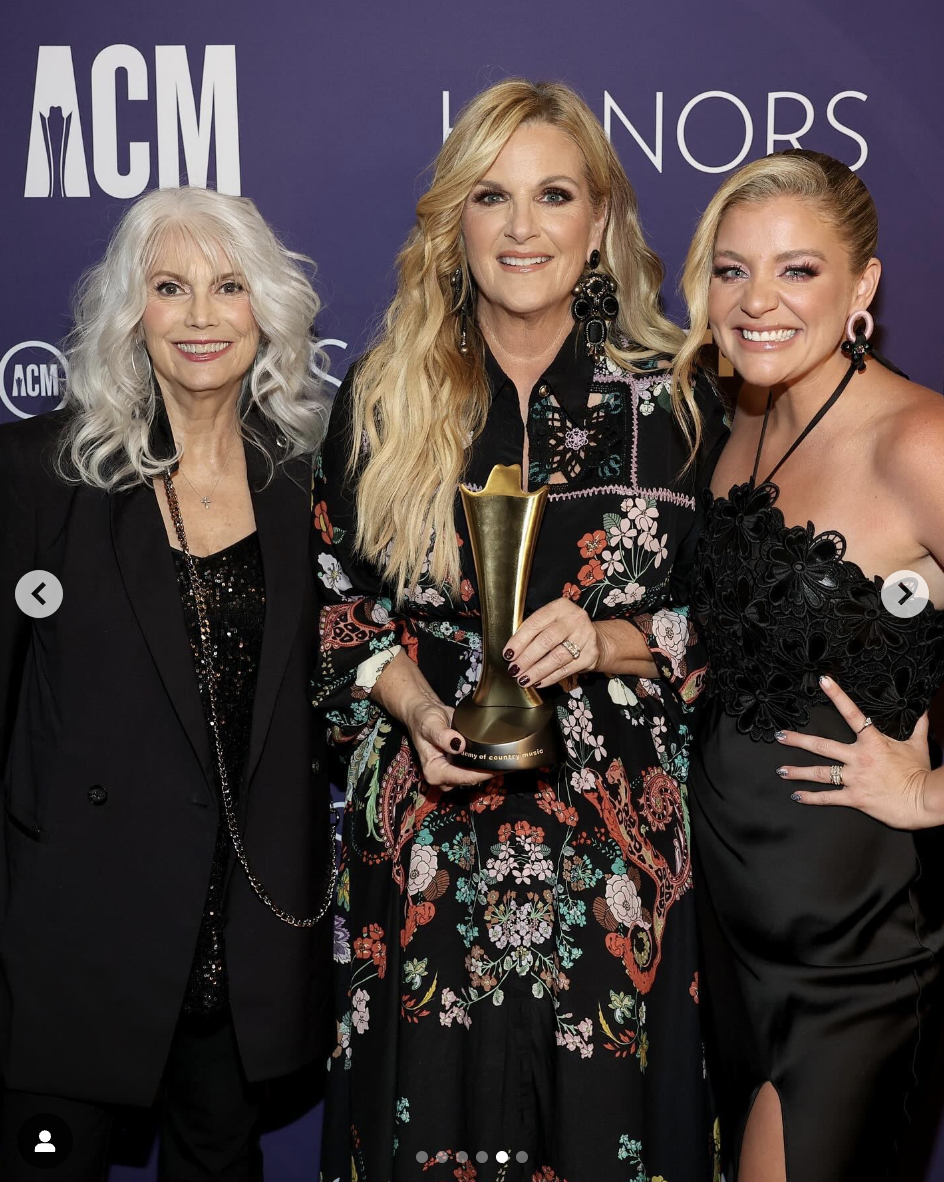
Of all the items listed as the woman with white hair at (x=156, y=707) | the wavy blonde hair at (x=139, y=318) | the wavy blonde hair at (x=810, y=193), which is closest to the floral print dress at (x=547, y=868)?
the woman with white hair at (x=156, y=707)

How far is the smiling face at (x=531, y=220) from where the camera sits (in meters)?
2.15

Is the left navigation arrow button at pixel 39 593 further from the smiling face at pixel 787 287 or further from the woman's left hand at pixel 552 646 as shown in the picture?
the smiling face at pixel 787 287

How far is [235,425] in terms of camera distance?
238 centimetres

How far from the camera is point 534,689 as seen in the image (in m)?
1.97

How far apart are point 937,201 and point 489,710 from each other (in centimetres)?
152

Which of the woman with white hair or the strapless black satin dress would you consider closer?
the strapless black satin dress

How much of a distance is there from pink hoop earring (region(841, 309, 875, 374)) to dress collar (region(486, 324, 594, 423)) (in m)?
0.46

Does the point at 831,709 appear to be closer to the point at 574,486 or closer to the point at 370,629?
the point at 574,486

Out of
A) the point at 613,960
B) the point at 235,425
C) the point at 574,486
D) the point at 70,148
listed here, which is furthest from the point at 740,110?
the point at 613,960

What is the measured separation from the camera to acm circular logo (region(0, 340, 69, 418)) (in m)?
2.70

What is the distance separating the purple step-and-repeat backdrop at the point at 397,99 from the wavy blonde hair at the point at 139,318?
0.37 metres

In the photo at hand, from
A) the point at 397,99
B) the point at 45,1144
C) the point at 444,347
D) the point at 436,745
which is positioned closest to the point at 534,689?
the point at 436,745

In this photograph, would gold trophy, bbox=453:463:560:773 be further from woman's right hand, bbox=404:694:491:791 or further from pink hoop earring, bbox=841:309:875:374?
pink hoop earring, bbox=841:309:875:374

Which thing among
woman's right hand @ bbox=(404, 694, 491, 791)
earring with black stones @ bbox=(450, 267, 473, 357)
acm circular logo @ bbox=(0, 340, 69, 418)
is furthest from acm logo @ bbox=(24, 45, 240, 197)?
woman's right hand @ bbox=(404, 694, 491, 791)
